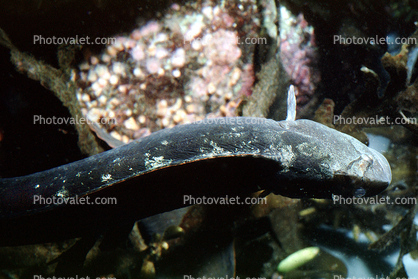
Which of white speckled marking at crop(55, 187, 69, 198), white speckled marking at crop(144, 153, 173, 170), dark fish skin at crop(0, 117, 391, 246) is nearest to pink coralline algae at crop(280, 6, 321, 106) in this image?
dark fish skin at crop(0, 117, 391, 246)

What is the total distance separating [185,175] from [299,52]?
302cm

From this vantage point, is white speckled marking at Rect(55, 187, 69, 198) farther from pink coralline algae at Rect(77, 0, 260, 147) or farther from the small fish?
pink coralline algae at Rect(77, 0, 260, 147)

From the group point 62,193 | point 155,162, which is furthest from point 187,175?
point 62,193

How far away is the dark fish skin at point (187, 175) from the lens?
1.82m

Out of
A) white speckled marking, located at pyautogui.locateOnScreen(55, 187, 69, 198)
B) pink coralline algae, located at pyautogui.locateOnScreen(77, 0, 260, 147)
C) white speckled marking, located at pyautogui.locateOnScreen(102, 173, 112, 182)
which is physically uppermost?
pink coralline algae, located at pyautogui.locateOnScreen(77, 0, 260, 147)

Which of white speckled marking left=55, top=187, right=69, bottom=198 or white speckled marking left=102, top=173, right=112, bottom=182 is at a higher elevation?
white speckled marking left=102, top=173, right=112, bottom=182

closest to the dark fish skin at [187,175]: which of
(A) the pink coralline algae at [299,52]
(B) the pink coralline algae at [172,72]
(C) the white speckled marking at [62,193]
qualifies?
(C) the white speckled marking at [62,193]

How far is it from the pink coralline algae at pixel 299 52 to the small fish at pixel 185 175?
167cm

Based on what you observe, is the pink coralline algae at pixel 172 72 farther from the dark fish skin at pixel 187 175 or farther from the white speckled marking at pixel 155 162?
the white speckled marking at pixel 155 162

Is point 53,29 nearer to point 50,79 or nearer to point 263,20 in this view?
point 50,79

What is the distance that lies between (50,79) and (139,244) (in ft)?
7.34

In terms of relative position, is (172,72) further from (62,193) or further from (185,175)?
(62,193)

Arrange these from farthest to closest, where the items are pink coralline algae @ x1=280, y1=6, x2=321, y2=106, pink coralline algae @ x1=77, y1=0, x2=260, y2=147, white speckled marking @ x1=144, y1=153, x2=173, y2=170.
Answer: pink coralline algae @ x1=280, y1=6, x2=321, y2=106 < pink coralline algae @ x1=77, y1=0, x2=260, y2=147 < white speckled marking @ x1=144, y1=153, x2=173, y2=170

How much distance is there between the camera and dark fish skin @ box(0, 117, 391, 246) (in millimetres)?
1822
